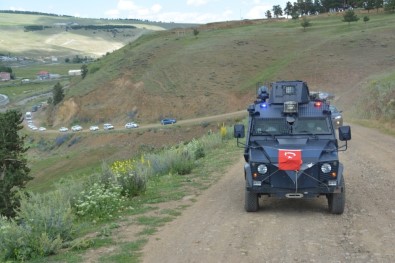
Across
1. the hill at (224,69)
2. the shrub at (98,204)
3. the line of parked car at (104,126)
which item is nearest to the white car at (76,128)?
the line of parked car at (104,126)

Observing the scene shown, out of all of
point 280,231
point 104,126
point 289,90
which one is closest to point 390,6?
point 104,126

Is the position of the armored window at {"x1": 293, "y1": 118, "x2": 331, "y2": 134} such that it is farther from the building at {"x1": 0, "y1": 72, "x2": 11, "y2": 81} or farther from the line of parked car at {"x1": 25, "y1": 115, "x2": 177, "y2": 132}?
the building at {"x1": 0, "y1": 72, "x2": 11, "y2": 81}

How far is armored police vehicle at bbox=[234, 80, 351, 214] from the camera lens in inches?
399

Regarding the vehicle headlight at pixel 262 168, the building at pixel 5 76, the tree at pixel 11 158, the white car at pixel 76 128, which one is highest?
the vehicle headlight at pixel 262 168

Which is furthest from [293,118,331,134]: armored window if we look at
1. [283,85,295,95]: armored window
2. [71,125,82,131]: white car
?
[71,125,82,131]: white car

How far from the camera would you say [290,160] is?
33.0ft

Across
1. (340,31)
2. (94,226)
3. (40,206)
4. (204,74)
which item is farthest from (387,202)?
(340,31)

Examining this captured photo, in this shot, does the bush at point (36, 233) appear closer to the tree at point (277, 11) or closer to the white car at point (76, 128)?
the white car at point (76, 128)

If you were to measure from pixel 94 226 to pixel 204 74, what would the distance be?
74650 mm

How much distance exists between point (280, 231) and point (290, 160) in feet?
4.84

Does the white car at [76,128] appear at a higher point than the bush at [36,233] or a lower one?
lower

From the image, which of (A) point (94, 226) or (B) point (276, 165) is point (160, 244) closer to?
(A) point (94, 226)

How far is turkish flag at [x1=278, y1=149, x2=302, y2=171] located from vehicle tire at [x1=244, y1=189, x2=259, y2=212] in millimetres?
1035

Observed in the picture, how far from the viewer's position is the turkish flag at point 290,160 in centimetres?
1004
